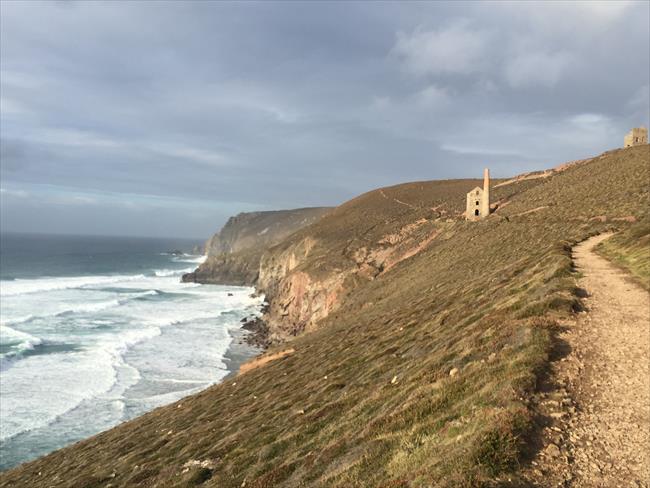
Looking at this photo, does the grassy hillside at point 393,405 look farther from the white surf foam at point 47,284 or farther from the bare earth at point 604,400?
the white surf foam at point 47,284

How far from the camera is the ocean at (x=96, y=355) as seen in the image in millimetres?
32562

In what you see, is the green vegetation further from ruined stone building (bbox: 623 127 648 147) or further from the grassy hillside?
ruined stone building (bbox: 623 127 648 147)

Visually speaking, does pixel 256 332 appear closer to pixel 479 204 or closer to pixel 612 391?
pixel 479 204

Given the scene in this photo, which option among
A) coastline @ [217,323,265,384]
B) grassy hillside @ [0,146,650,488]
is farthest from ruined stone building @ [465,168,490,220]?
coastline @ [217,323,265,384]

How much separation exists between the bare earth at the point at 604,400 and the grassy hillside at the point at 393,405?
60 centimetres

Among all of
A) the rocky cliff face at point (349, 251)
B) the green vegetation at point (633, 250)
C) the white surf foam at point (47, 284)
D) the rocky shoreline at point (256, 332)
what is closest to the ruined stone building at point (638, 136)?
the rocky cliff face at point (349, 251)

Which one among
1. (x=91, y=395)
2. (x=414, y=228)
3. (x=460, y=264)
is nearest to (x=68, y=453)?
(x=91, y=395)

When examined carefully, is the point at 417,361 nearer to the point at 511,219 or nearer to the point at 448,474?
the point at 448,474

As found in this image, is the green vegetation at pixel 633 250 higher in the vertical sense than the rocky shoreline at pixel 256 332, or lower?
higher

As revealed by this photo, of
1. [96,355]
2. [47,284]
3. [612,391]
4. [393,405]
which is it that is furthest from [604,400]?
[47,284]

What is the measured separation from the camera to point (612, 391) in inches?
356

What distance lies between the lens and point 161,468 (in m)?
14.3

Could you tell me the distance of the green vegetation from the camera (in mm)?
18527

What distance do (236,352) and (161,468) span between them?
39.5 m
